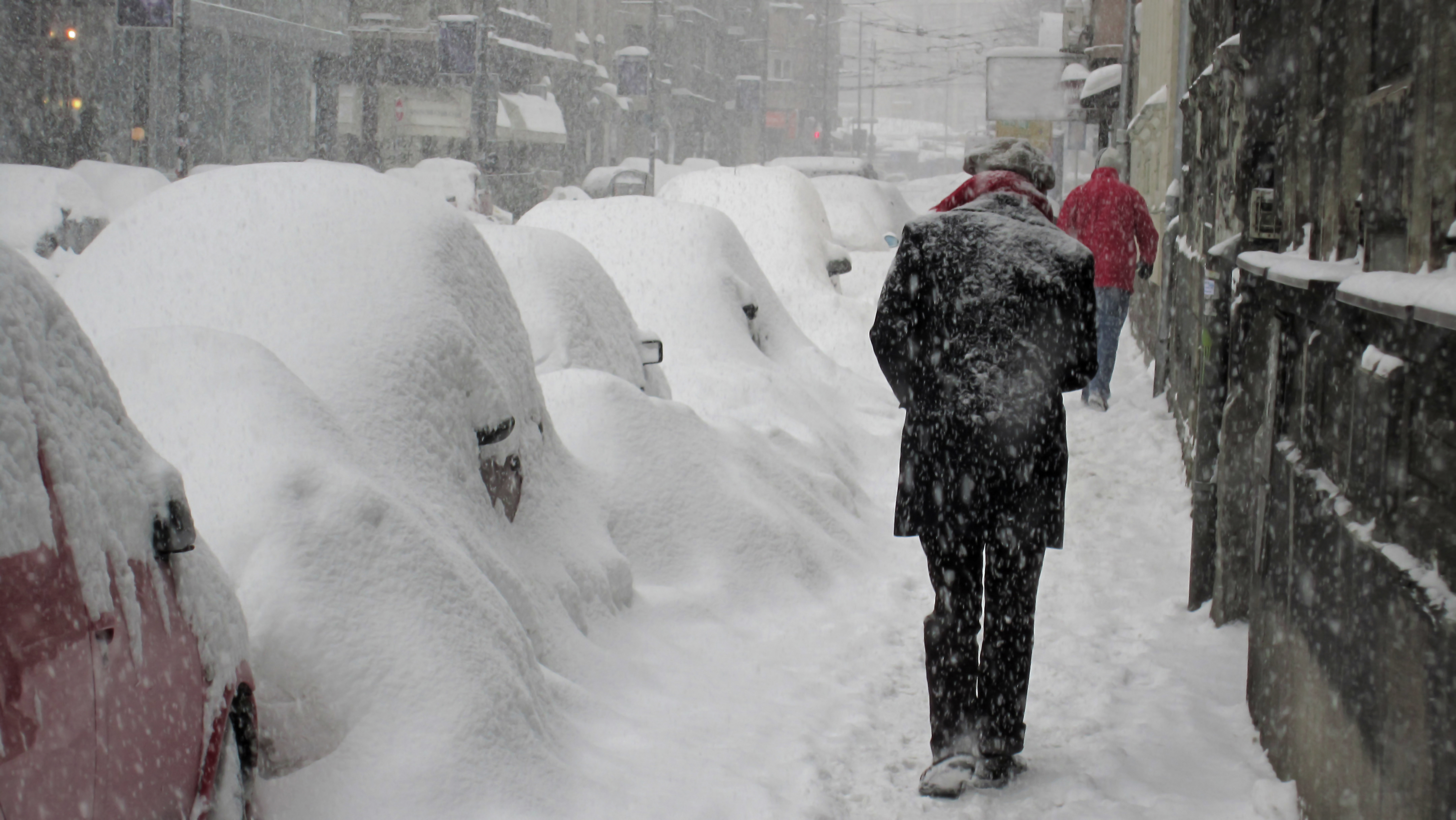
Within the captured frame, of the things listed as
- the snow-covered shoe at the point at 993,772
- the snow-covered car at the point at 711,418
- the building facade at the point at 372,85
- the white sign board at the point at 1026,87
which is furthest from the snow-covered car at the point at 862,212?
the snow-covered shoe at the point at 993,772

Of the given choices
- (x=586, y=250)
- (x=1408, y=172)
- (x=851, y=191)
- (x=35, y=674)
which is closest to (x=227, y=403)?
(x=35, y=674)

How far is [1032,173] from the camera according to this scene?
4.01 m

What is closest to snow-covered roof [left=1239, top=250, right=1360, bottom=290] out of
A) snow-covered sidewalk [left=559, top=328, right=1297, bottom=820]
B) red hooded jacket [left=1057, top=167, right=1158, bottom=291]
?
snow-covered sidewalk [left=559, top=328, right=1297, bottom=820]

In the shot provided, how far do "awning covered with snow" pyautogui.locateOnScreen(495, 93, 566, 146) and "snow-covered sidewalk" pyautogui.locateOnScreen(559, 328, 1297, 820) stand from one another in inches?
1547

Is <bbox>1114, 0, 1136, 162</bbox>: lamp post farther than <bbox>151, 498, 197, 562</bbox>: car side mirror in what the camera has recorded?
Yes

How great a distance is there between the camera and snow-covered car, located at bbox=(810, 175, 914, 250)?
1560 cm

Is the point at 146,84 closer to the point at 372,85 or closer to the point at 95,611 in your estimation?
the point at 372,85

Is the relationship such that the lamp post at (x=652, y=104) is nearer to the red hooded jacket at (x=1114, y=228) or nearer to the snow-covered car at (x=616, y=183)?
the snow-covered car at (x=616, y=183)

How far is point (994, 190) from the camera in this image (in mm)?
3912

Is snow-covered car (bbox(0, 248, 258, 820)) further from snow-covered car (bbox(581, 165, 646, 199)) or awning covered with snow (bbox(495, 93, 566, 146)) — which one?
awning covered with snow (bbox(495, 93, 566, 146))

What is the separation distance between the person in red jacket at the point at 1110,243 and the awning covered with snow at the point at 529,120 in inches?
1379

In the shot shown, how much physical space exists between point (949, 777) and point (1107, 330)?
6506mm

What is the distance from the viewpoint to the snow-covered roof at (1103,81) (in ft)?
57.6

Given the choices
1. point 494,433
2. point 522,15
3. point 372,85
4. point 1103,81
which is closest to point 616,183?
point 372,85
